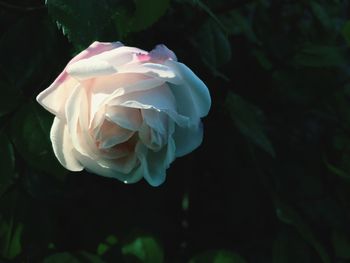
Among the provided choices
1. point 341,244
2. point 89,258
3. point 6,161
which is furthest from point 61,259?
point 341,244

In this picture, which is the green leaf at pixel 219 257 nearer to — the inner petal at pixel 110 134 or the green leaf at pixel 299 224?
the green leaf at pixel 299 224

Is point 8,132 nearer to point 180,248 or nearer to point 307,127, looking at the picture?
point 180,248

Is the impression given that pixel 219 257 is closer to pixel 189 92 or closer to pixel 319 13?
pixel 189 92

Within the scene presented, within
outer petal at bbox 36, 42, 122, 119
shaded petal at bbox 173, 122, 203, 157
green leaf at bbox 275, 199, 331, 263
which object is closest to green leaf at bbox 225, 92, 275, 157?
green leaf at bbox 275, 199, 331, 263

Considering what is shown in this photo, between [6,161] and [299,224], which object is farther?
[299,224]

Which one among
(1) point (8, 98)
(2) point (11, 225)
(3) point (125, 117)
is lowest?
(2) point (11, 225)

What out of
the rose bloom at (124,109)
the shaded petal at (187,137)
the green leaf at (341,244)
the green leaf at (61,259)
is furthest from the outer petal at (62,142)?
the green leaf at (341,244)

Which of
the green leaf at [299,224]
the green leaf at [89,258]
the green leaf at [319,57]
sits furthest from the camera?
the green leaf at [319,57]
